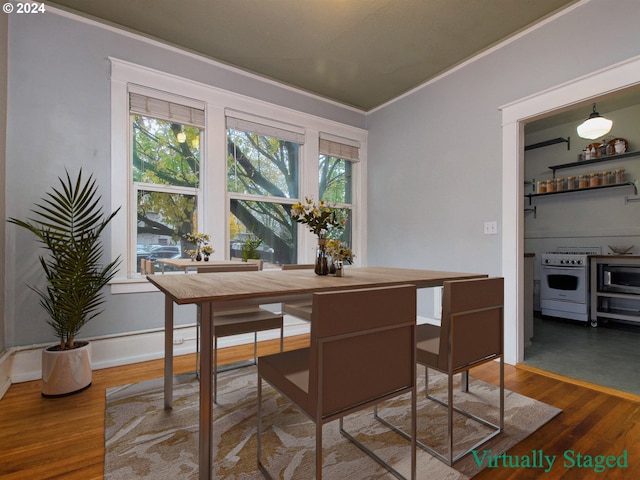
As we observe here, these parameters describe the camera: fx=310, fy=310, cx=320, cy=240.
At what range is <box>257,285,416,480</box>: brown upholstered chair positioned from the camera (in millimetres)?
1006

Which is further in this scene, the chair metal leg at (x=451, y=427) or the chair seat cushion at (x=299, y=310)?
the chair seat cushion at (x=299, y=310)

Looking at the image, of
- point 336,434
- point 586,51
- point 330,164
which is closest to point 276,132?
point 330,164

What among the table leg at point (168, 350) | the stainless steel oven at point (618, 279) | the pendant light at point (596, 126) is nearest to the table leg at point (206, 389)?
the table leg at point (168, 350)

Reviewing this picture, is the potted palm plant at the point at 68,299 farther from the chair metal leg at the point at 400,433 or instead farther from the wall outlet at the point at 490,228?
the wall outlet at the point at 490,228

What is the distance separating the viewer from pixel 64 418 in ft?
5.88

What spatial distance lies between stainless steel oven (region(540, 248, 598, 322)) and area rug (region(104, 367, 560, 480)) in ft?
9.19

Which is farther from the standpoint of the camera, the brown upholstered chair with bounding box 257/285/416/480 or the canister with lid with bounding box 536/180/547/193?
the canister with lid with bounding box 536/180/547/193

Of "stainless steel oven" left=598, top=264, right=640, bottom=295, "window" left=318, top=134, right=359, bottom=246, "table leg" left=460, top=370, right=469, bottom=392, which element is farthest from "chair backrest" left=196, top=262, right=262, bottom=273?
"stainless steel oven" left=598, top=264, right=640, bottom=295

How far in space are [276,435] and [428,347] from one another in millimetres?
908

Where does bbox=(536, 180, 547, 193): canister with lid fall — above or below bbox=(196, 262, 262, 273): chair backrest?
above

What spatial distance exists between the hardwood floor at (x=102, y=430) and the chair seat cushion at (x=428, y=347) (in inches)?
18.3

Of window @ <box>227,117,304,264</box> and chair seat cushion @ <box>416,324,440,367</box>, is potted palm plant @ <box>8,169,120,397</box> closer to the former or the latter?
window @ <box>227,117,304,264</box>

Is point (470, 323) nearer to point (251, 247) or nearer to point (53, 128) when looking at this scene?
point (251, 247)

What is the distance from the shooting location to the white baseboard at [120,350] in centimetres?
229
